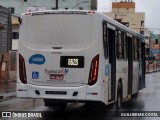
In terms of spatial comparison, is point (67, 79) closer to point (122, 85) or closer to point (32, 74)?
point (32, 74)

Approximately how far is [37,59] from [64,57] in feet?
2.60

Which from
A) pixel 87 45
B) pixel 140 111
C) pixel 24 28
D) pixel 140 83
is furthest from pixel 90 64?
pixel 140 83

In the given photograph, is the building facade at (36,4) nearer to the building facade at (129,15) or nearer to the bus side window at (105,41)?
the building facade at (129,15)

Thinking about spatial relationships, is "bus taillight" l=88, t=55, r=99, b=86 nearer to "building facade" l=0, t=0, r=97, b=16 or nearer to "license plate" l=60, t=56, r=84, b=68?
"license plate" l=60, t=56, r=84, b=68

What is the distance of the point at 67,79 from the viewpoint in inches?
496

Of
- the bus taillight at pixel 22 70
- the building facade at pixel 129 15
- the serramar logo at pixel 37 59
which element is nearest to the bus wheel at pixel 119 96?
the serramar logo at pixel 37 59

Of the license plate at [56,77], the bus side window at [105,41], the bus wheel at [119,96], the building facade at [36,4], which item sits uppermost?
the building facade at [36,4]

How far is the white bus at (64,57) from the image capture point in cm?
1252

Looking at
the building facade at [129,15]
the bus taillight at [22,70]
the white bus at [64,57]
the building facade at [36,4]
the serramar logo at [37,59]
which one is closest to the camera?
the white bus at [64,57]

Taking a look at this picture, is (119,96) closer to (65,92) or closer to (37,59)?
(65,92)

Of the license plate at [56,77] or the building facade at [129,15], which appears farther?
the building facade at [129,15]

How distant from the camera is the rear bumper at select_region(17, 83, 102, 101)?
12.4m

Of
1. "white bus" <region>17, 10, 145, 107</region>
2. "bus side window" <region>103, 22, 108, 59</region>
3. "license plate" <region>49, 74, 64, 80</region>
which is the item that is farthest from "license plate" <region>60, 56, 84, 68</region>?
"bus side window" <region>103, 22, 108, 59</region>

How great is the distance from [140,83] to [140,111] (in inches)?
236
